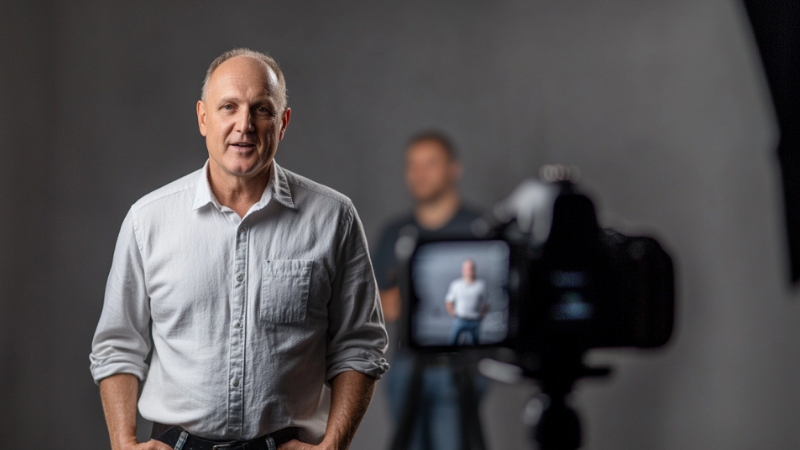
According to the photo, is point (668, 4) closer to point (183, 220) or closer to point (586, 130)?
point (586, 130)

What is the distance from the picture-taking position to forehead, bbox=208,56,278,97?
0.91 metres

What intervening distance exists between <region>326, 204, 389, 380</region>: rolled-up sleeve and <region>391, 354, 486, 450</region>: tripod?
3.69 feet

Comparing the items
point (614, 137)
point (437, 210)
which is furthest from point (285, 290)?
point (614, 137)

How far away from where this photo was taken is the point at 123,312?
0.95 metres

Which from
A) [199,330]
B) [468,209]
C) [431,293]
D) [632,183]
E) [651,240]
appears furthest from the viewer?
[632,183]

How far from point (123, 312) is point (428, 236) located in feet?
4.57

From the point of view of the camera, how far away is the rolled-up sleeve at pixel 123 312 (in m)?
0.94

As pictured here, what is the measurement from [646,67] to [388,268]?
1.18m

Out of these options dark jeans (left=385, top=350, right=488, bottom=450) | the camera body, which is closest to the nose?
the camera body

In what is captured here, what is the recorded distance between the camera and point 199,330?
921 mm

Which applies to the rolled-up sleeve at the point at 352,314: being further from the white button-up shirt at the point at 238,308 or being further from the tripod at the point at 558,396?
the tripod at the point at 558,396

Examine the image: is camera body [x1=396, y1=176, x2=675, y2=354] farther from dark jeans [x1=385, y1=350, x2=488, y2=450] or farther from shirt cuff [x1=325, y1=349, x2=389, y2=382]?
dark jeans [x1=385, y1=350, x2=488, y2=450]

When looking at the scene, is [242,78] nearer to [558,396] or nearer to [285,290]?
[285,290]

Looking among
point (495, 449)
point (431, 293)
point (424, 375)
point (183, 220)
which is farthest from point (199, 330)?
point (495, 449)
